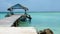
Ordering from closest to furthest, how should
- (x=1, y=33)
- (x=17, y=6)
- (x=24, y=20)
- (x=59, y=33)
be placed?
(x=1, y=33), (x=59, y=33), (x=24, y=20), (x=17, y=6)

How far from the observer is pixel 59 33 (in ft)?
48.2

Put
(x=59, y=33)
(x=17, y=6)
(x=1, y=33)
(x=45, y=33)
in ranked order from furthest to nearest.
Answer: (x=17, y=6) → (x=59, y=33) → (x=45, y=33) → (x=1, y=33)

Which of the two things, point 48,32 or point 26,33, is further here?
point 48,32

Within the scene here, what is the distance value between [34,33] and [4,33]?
105 cm

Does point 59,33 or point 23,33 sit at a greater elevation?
point 23,33

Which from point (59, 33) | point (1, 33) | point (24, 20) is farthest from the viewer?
point (24, 20)

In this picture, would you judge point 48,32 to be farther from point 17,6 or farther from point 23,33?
point 17,6

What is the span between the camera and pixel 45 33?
8.26m

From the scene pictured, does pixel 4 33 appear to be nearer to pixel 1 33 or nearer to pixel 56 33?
pixel 1 33

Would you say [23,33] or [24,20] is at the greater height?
[23,33]

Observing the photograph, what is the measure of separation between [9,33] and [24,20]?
1774 cm

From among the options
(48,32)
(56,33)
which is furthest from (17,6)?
(48,32)

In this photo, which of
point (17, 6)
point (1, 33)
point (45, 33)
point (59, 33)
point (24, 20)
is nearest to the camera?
point (1, 33)

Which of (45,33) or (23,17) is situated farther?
(23,17)
